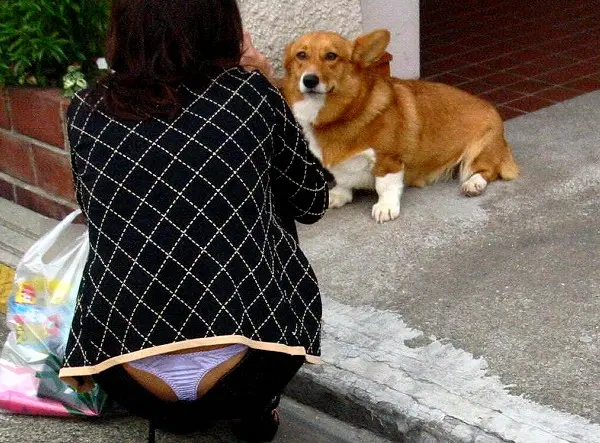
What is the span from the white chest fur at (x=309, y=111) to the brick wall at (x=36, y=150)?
1.01 metres

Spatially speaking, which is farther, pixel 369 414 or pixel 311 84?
pixel 311 84

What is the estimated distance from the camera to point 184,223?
239cm

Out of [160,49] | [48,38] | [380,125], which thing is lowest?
[380,125]

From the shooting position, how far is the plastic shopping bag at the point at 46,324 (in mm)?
3168

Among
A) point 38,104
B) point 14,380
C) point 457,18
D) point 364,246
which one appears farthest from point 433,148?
point 457,18

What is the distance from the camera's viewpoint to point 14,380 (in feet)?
10.7

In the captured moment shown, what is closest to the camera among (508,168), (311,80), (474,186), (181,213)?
(181,213)

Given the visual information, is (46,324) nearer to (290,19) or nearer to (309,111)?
(309,111)

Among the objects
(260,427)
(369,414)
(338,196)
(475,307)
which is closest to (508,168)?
(338,196)

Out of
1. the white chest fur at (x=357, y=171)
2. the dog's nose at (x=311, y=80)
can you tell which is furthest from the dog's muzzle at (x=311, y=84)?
the white chest fur at (x=357, y=171)

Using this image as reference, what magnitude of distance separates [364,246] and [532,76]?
8.72ft

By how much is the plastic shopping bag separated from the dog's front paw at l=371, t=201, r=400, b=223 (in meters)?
1.50

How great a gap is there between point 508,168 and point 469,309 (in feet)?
4.13

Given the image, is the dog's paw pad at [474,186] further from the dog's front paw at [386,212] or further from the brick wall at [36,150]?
the brick wall at [36,150]
